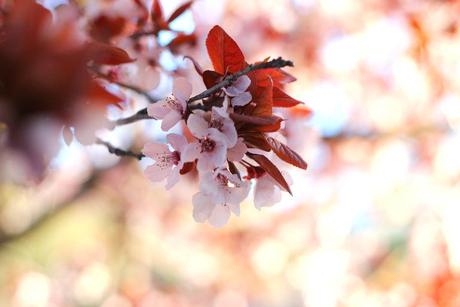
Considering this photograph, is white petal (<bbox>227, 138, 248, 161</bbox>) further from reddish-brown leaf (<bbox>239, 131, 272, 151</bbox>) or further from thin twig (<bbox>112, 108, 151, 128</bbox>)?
thin twig (<bbox>112, 108, 151, 128</bbox>)

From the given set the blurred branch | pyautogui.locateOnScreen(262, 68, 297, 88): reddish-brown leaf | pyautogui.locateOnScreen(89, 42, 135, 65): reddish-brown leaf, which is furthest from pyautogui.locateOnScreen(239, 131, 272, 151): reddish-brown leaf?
the blurred branch

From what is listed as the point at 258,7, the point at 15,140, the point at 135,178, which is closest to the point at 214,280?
the point at 135,178

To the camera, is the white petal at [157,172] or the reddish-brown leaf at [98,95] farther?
the white petal at [157,172]

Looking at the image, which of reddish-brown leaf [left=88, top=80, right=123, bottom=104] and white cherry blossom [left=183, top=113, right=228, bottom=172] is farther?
white cherry blossom [left=183, top=113, right=228, bottom=172]

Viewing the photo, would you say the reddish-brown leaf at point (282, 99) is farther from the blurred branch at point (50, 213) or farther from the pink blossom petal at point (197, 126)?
the blurred branch at point (50, 213)

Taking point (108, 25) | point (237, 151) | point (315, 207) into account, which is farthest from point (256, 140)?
point (315, 207)

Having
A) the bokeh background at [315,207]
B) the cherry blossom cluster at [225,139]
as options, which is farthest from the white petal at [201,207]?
the bokeh background at [315,207]

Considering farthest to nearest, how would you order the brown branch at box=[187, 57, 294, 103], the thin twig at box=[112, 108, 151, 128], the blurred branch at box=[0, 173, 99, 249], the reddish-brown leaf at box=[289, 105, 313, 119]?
the blurred branch at box=[0, 173, 99, 249] → the reddish-brown leaf at box=[289, 105, 313, 119] → the thin twig at box=[112, 108, 151, 128] → the brown branch at box=[187, 57, 294, 103]
